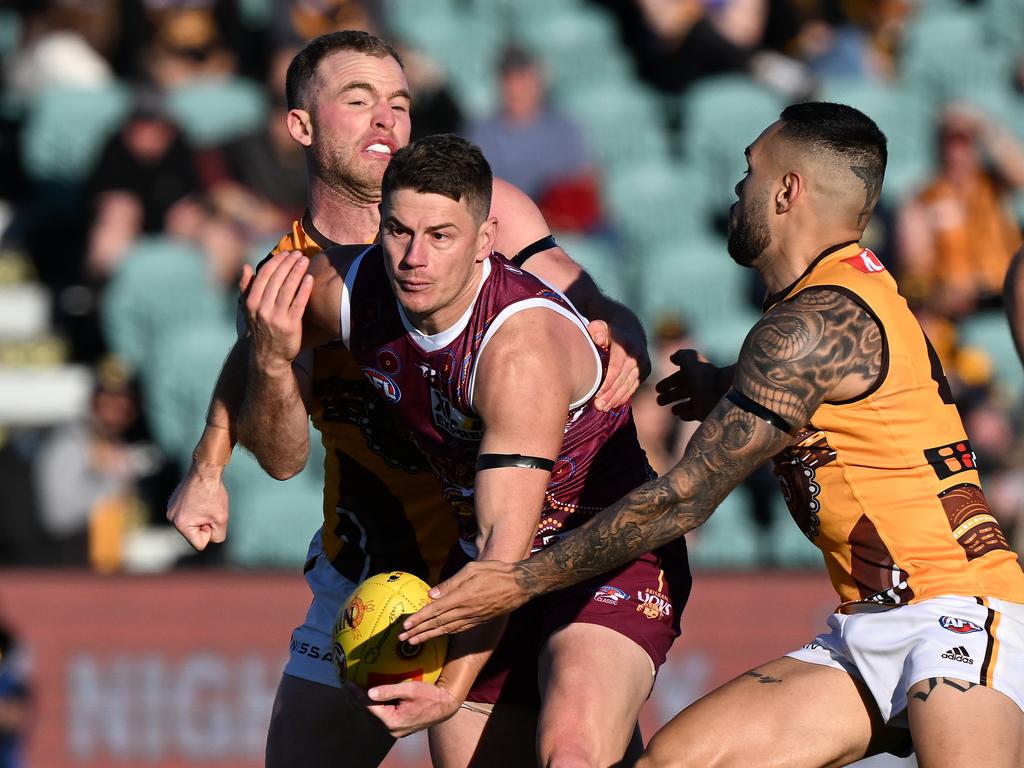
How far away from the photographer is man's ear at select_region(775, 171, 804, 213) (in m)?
5.32

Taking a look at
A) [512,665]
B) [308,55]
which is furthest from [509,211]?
[512,665]

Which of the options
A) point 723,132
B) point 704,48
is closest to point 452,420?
point 723,132

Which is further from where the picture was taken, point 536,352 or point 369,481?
point 369,481

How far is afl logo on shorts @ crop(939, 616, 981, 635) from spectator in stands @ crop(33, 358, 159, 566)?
6.59 m

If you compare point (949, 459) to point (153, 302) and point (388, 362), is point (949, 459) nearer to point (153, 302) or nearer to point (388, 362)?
point (388, 362)

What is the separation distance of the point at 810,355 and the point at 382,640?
1.57 m

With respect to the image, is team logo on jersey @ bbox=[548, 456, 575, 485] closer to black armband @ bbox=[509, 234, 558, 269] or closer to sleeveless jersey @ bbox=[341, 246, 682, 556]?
sleeveless jersey @ bbox=[341, 246, 682, 556]

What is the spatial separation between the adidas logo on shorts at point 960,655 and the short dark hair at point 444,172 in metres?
1.97

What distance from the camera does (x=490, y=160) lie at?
41.0ft

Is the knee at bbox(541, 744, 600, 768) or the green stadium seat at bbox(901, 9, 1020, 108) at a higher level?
the green stadium seat at bbox(901, 9, 1020, 108)

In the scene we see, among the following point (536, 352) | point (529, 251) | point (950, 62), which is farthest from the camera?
point (950, 62)

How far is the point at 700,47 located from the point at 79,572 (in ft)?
23.6

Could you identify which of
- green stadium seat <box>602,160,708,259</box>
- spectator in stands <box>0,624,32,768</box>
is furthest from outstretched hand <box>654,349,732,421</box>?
green stadium seat <box>602,160,708,259</box>

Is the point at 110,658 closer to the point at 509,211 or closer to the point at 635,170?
the point at 509,211
